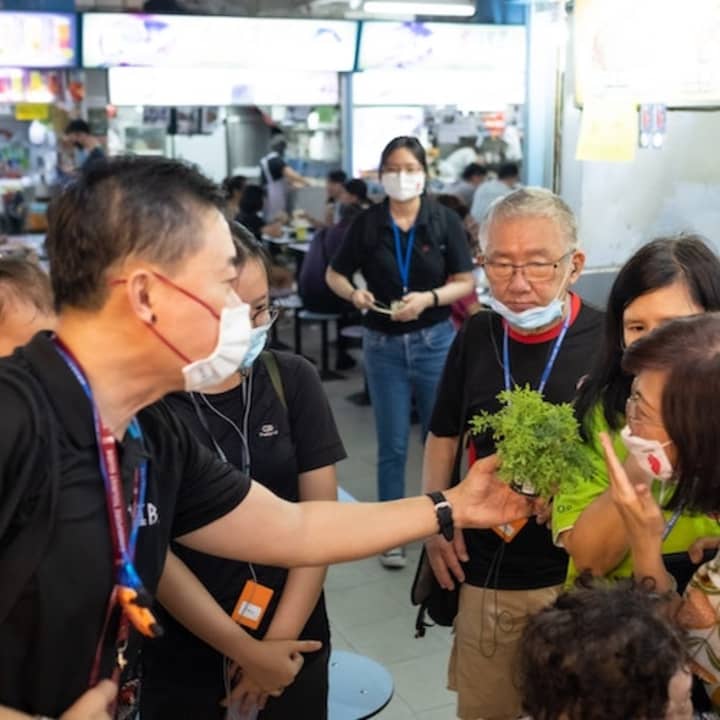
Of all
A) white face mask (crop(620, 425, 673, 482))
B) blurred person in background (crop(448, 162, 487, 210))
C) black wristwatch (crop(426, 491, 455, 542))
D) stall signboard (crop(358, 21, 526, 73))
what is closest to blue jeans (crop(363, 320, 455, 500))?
black wristwatch (crop(426, 491, 455, 542))

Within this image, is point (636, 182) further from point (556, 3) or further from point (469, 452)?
point (469, 452)

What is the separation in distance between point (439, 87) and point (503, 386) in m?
7.86

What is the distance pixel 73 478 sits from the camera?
1.36m

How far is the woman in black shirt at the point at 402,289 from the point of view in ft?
15.3

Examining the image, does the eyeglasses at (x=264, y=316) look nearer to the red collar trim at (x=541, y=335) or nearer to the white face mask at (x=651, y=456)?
the red collar trim at (x=541, y=335)

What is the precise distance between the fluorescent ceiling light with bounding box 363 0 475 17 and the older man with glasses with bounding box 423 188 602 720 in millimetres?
6335

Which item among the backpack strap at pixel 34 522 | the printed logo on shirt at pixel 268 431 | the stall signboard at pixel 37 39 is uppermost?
the stall signboard at pixel 37 39

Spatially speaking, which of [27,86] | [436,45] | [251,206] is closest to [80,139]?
[27,86]

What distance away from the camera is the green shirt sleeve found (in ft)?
5.95

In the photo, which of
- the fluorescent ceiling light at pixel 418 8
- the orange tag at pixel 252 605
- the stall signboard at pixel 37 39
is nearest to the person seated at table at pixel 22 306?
the orange tag at pixel 252 605

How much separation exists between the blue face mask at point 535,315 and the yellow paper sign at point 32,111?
24.5 feet

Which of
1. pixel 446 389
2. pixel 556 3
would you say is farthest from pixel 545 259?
pixel 556 3

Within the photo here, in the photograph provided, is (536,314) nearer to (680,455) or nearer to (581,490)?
(581,490)

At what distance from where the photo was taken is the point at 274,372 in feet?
7.01
